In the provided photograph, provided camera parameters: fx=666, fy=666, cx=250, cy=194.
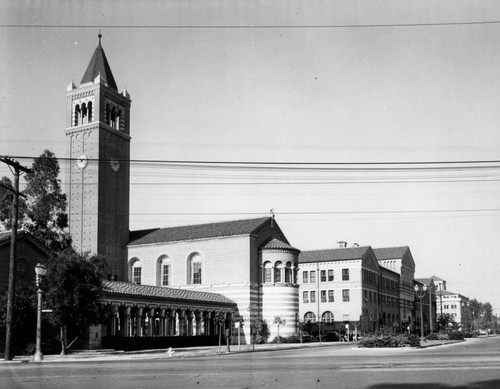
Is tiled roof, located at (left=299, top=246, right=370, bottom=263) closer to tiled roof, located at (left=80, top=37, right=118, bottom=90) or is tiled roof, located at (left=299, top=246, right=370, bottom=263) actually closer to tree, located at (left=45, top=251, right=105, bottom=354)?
tiled roof, located at (left=80, top=37, right=118, bottom=90)

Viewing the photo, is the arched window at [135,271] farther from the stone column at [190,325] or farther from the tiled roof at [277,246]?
the stone column at [190,325]

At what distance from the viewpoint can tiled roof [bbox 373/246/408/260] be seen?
378 ft

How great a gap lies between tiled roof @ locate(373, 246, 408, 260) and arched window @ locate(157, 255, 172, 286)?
50.4 meters

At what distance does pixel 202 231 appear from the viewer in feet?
248

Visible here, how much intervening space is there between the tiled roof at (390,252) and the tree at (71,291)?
273 ft

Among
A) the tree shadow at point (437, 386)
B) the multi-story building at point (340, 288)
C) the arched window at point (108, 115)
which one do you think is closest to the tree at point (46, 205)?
the arched window at point (108, 115)

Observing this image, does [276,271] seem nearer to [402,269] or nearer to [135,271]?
[135,271]

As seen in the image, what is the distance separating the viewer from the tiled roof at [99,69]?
76.4 m

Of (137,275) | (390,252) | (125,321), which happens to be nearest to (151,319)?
(125,321)

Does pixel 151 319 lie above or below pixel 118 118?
below

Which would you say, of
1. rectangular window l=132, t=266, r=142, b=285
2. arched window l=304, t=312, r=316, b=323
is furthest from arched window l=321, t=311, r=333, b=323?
rectangular window l=132, t=266, r=142, b=285

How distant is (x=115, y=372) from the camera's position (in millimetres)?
22344

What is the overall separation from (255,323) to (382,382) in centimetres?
4928

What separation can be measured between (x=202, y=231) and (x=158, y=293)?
61.2 feet
